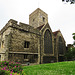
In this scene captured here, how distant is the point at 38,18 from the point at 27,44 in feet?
43.9

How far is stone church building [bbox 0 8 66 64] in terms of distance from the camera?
11.6 meters

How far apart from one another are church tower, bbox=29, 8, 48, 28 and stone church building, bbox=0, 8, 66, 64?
6.16 meters

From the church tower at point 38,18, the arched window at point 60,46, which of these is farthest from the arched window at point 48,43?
the church tower at point 38,18

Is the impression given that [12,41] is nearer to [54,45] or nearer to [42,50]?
[42,50]

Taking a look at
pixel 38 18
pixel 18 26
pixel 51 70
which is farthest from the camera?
pixel 38 18

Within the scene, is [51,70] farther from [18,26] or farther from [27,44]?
[18,26]

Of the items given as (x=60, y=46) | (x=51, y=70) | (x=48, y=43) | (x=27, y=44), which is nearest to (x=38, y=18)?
(x=48, y=43)

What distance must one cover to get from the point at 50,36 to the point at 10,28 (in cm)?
1181

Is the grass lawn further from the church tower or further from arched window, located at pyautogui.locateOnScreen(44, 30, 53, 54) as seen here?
the church tower

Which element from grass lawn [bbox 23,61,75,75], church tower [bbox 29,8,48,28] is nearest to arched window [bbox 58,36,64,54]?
church tower [bbox 29,8,48,28]

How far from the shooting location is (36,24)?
25.2 m

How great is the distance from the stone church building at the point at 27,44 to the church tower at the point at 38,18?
20.2ft

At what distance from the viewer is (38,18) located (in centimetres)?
2494

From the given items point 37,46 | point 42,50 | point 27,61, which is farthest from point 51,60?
point 27,61
